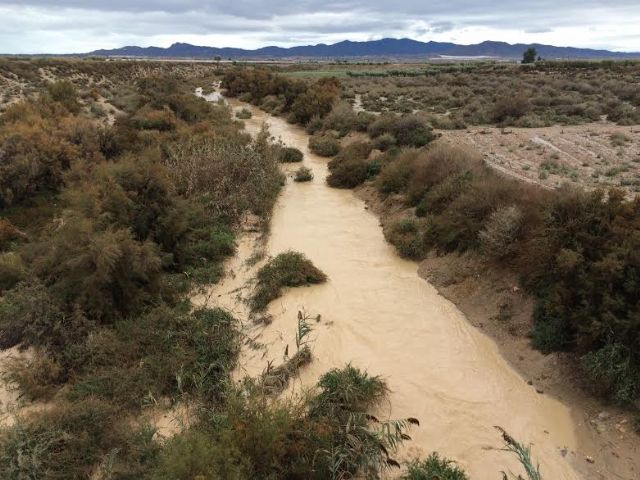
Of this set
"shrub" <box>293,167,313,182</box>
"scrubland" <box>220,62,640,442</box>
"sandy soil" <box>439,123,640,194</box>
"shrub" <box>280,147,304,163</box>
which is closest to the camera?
"scrubland" <box>220,62,640,442</box>

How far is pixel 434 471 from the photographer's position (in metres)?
5.79

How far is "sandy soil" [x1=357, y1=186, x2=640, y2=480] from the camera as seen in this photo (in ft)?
20.3

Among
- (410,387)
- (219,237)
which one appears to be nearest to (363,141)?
(219,237)

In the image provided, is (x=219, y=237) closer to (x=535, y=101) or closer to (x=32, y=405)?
(x=32, y=405)

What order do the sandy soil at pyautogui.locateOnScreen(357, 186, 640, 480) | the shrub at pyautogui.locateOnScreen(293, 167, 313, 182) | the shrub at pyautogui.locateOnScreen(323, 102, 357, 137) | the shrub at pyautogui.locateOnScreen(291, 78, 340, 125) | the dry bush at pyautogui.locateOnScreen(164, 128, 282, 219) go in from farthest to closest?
the shrub at pyautogui.locateOnScreen(291, 78, 340, 125)
the shrub at pyautogui.locateOnScreen(323, 102, 357, 137)
the shrub at pyautogui.locateOnScreen(293, 167, 313, 182)
the dry bush at pyautogui.locateOnScreen(164, 128, 282, 219)
the sandy soil at pyautogui.locateOnScreen(357, 186, 640, 480)

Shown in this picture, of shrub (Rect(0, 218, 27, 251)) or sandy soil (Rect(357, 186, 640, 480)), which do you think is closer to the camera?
sandy soil (Rect(357, 186, 640, 480))

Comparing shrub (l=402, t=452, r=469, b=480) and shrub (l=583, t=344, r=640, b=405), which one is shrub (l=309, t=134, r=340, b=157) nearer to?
shrub (l=583, t=344, r=640, b=405)

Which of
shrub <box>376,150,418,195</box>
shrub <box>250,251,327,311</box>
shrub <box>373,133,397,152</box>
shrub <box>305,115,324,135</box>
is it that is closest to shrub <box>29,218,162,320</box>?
shrub <box>250,251,327,311</box>

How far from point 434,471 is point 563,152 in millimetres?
16000

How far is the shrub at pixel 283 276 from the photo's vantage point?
1033cm

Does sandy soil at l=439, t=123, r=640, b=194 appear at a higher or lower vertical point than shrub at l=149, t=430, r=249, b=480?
lower

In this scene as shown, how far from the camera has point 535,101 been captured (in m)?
29.2

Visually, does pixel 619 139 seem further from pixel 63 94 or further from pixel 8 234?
pixel 63 94

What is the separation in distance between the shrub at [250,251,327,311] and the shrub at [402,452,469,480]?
5.14 meters
